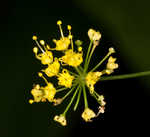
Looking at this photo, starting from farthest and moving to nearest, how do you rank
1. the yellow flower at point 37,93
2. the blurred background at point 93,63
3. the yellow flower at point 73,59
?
the blurred background at point 93,63
the yellow flower at point 37,93
the yellow flower at point 73,59

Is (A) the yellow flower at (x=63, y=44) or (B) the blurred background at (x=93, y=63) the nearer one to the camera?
(A) the yellow flower at (x=63, y=44)

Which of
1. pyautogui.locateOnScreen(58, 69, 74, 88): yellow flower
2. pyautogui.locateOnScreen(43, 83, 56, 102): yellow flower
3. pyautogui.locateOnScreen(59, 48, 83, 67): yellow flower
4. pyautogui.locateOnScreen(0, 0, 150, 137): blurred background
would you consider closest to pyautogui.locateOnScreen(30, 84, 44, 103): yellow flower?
pyautogui.locateOnScreen(43, 83, 56, 102): yellow flower

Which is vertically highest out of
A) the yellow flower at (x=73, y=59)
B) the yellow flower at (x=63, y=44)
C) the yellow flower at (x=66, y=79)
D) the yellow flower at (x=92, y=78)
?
the yellow flower at (x=63, y=44)

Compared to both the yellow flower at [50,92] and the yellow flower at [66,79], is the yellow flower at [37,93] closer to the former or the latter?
the yellow flower at [50,92]

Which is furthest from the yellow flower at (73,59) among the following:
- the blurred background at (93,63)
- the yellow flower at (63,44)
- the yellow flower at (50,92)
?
the blurred background at (93,63)

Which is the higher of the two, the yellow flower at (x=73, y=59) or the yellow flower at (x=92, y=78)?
the yellow flower at (x=73, y=59)

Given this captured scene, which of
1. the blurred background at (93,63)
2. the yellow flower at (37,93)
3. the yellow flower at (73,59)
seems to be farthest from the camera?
the blurred background at (93,63)
